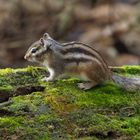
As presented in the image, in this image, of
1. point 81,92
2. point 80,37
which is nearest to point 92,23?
point 80,37

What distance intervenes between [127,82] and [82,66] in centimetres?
44

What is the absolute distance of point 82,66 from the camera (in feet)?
18.9

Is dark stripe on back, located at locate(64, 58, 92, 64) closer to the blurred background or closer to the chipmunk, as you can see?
the chipmunk

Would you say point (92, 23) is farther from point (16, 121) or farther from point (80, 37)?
point (16, 121)

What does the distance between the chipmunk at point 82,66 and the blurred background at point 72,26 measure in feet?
19.8

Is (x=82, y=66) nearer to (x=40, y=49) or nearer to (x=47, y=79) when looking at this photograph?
(x=47, y=79)

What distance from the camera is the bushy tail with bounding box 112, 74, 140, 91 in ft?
18.6

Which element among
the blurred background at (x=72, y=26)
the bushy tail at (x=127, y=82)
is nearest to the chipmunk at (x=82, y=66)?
the bushy tail at (x=127, y=82)

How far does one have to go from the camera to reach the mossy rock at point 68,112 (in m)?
4.83

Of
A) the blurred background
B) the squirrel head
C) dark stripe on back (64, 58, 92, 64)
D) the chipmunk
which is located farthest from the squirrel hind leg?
the blurred background

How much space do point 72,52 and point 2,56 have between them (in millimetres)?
6806

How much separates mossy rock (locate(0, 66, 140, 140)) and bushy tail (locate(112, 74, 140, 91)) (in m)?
0.05

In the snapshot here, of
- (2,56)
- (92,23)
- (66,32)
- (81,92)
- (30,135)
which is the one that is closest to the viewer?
(30,135)

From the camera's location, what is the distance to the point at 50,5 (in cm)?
1382
